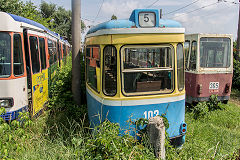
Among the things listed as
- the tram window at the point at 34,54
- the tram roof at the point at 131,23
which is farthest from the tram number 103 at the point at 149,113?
the tram window at the point at 34,54

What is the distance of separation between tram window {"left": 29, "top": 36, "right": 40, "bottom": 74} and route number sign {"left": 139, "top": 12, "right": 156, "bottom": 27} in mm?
3093

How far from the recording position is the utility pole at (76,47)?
21.6 feet

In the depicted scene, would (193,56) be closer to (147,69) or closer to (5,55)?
(147,69)

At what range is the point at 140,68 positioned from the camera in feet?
12.9

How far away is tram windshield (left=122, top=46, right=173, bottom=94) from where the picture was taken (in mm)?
3947

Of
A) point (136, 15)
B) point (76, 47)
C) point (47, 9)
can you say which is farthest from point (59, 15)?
point (136, 15)

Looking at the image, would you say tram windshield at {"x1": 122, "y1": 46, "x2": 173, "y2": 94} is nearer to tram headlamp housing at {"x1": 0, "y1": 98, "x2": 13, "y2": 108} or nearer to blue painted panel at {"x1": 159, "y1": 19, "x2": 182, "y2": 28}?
blue painted panel at {"x1": 159, "y1": 19, "x2": 182, "y2": 28}

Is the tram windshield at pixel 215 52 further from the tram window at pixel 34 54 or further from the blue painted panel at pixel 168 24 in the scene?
the tram window at pixel 34 54

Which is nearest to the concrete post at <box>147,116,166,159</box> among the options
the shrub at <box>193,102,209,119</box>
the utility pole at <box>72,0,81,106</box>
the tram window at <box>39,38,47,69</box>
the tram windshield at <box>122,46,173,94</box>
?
the tram windshield at <box>122,46,173,94</box>

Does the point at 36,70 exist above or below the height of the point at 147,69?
below

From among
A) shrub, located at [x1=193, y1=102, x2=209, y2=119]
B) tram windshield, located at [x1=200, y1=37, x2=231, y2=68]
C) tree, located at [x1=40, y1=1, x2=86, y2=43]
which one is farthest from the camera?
tree, located at [x1=40, y1=1, x2=86, y2=43]

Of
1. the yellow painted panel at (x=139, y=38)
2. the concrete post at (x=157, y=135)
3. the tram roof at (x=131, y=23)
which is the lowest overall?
the concrete post at (x=157, y=135)

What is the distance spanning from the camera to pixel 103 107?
408cm

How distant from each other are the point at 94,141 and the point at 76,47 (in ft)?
13.4
